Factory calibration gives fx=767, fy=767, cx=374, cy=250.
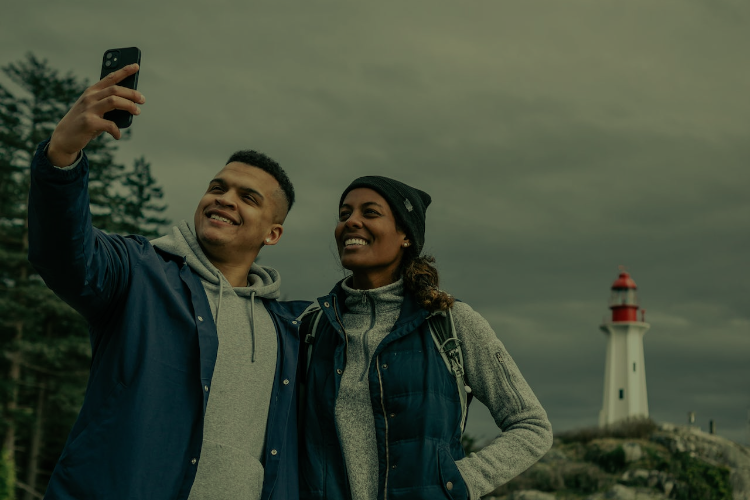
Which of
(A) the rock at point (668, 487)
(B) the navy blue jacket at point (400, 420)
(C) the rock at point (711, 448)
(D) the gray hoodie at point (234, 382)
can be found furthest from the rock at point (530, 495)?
(D) the gray hoodie at point (234, 382)

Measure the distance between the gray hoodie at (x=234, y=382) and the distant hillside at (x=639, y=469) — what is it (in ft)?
58.5

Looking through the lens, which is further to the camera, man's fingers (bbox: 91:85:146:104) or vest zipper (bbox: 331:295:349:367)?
vest zipper (bbox: 331:295:349:367)

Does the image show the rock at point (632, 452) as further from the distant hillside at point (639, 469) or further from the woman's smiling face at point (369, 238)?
the woman's smiling face at point (369, 238)

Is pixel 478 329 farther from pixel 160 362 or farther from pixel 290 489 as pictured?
pixel 160 362

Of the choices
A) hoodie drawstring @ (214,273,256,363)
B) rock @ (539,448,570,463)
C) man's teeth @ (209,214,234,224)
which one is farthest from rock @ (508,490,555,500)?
man's teeth @ (209,214,234,224)

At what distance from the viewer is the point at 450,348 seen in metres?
3.94

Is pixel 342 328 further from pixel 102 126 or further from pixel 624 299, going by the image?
pixel 624 299

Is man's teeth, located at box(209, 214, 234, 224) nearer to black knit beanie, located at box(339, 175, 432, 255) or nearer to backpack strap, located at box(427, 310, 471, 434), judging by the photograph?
black knit beanie, located at box(339, 175, 432, 255)

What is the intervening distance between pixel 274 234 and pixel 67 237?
1747 millimetres

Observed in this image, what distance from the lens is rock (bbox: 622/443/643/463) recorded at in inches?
961

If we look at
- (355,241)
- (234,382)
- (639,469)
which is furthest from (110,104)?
(639,469)

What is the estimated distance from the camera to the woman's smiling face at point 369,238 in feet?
13.9

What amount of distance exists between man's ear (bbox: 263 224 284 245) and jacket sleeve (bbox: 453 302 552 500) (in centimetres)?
118

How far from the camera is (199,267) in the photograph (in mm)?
3955
